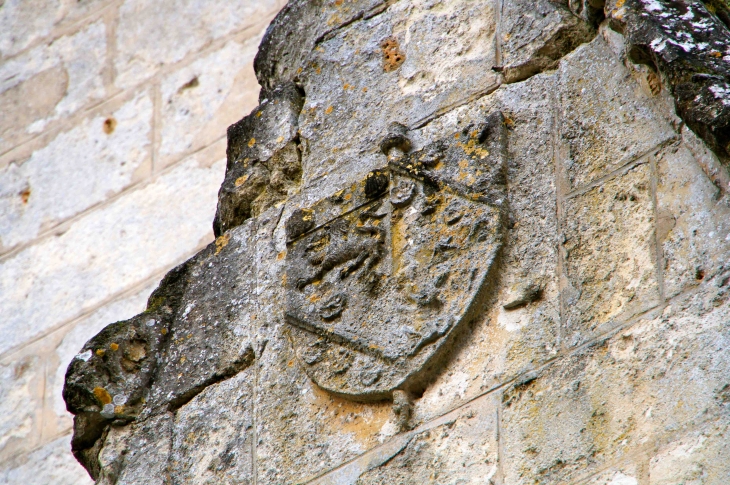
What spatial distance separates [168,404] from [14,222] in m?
2.41

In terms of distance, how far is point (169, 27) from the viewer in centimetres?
512

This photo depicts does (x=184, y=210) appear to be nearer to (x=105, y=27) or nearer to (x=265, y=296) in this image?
(x=105, y=27)

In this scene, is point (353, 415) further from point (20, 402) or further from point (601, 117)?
point (20, 402)

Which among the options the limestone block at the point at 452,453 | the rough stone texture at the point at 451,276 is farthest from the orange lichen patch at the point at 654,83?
the limestone block at the point at 452,453

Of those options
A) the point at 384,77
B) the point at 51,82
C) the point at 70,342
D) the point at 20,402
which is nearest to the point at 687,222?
the point at 384,77

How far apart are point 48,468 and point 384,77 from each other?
2000 mm

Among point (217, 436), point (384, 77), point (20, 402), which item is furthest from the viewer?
point (20, 402)

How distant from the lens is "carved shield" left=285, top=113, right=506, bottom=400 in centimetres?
251

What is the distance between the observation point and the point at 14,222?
16.9 ft

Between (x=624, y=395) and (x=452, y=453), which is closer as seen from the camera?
(x=624, y=395)

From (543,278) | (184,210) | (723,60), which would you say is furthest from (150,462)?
(184,210)

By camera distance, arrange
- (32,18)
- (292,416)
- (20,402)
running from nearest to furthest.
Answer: (292,416), (20,402), (32,18)

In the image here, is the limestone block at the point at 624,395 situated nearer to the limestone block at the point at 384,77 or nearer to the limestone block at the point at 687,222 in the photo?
the limestone block at the point at 687,222

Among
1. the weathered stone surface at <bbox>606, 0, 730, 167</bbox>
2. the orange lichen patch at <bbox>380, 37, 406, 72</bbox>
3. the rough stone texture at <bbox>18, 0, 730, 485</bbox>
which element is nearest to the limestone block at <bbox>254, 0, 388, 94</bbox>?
the rough stone texture at <bbox>18, 0, 730, 485</bbox>
